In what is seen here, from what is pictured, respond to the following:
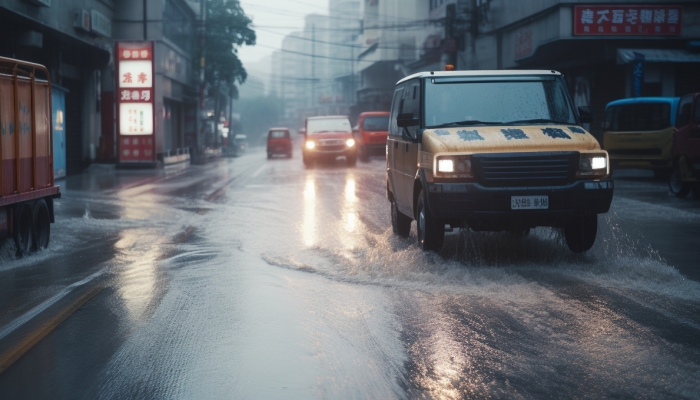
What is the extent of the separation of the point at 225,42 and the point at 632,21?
1543 inches

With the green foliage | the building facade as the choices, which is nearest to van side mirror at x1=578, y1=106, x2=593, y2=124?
the building facade

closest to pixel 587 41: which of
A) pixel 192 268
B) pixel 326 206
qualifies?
pixel 326 206

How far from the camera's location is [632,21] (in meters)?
30.6

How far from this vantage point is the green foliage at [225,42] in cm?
6394

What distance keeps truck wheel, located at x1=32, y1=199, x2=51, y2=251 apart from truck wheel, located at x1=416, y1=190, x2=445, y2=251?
15.6ft

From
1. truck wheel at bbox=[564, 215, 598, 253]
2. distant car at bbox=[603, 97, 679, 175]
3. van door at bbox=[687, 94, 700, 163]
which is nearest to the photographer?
truck wheel at bbox=[564, 215, 598, 253]

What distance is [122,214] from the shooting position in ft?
51.6

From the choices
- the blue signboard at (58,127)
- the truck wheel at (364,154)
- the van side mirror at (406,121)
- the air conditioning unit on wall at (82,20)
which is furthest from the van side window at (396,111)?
the truck wheel at (364,154)

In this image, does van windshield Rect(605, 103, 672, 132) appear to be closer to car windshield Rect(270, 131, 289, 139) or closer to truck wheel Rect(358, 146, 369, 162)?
truck wheel Rect(358, 146, 369, 162)

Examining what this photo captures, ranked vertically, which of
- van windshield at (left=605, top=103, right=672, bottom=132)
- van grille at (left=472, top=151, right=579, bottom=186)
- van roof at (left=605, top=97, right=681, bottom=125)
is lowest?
van grille at (left=472, top=151, right=579, bottom=186)

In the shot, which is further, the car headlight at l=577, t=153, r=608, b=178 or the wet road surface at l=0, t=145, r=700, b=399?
the car headlight at l=577, t=153, r=608, b=178

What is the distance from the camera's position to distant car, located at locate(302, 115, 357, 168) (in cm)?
3381

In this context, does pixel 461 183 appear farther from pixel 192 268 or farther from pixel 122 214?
pixel 122 214

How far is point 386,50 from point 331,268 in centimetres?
7109
